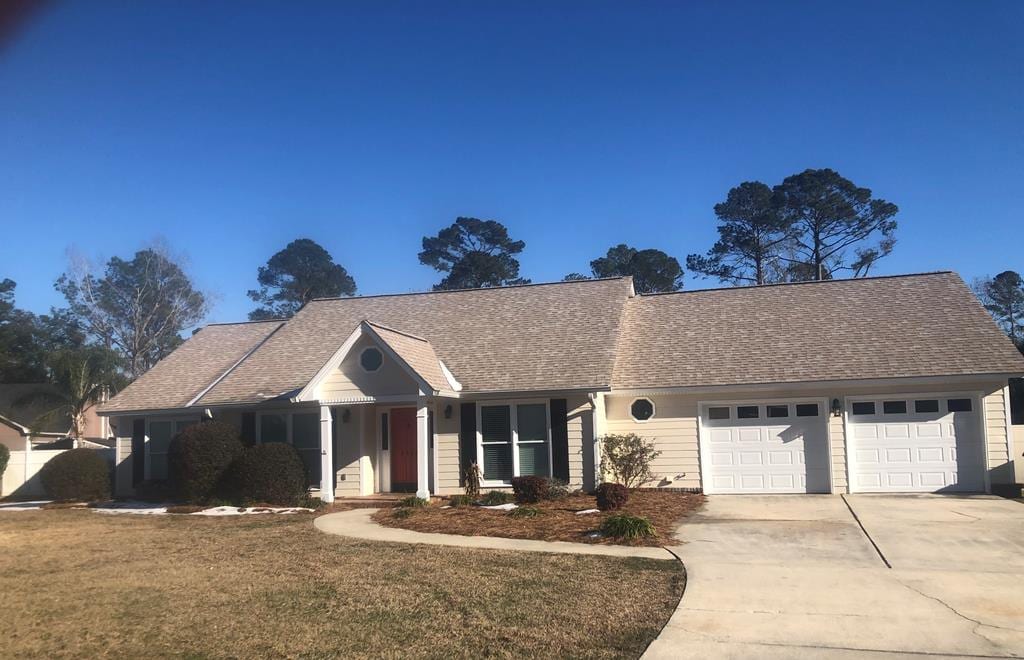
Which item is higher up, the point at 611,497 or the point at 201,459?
the point at 201,459

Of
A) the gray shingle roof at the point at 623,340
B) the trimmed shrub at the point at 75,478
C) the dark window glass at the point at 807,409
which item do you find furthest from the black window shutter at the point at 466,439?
the trimmed shrub at the point at 75,478

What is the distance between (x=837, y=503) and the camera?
15148 mm

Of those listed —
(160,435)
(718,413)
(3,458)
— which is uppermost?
(718,413)

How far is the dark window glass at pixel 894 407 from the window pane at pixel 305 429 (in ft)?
42.7

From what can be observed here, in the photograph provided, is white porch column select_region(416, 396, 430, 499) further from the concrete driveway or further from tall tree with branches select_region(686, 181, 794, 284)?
tall tree with branches select_region(686, 181, 794, 284)

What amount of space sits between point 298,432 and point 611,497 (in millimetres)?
8643

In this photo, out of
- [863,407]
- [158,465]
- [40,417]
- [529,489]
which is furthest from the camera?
[40,417]

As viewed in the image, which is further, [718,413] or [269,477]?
[718,413]

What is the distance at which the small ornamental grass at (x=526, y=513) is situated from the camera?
14.0 metres

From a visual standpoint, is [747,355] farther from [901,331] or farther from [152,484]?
[152,484]

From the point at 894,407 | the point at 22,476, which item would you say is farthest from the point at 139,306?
the point at 894,407

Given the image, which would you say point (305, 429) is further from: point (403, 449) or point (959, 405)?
point (959, 405)

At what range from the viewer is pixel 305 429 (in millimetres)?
19000

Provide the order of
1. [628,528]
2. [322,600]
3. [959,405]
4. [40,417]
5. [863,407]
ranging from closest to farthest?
1. [322,600]
2. [628,528]
3. [959,405]
4. [863,407]
5. [40,417]
